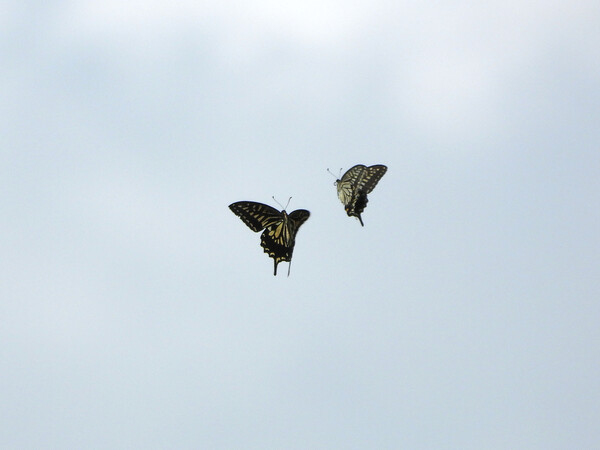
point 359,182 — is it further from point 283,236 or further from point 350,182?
point 283,236

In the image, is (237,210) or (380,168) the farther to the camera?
(380,168)

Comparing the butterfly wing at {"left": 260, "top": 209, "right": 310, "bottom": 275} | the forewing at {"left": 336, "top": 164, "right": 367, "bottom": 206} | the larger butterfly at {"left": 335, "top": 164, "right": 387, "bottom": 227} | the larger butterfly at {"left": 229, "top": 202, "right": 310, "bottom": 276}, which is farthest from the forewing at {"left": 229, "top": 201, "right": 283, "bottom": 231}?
the forewing at {"left": 336, "top": 164, "right": 367, "bottom": 206}

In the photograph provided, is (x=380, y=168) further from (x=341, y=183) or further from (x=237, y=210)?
(x=237, y=210)

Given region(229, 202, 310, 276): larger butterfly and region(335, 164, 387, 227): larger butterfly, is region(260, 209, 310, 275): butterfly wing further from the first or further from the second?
region(335, 164, 387, 227): larger butterfly

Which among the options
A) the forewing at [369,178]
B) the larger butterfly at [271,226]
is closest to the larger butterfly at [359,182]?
the forewing at [369,178]

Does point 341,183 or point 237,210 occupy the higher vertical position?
point 341,183

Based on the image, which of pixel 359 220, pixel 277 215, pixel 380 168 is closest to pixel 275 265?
pixel 277 215
